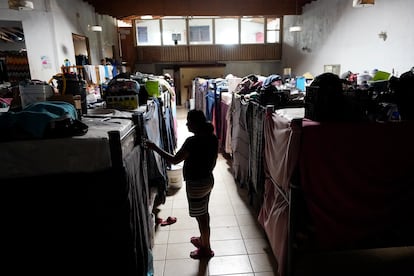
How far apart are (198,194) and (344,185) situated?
113 centimetres

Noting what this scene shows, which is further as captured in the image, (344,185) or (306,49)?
(306,49)

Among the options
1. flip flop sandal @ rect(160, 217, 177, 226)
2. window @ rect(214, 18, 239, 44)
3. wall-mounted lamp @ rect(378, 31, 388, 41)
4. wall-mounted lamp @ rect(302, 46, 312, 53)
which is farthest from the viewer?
window @ rect(214, 18, 239, 44)

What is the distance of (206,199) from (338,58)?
318 inches

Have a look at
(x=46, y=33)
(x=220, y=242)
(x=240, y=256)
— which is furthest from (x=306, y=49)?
(x=240, y=256)

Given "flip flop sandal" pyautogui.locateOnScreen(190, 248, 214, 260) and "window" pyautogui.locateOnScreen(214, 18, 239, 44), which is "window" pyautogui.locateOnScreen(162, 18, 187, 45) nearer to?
"window" pyautogui.locateOnScreen(214, 18, 239, 44)

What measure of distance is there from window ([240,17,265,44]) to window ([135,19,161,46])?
13.6 ft

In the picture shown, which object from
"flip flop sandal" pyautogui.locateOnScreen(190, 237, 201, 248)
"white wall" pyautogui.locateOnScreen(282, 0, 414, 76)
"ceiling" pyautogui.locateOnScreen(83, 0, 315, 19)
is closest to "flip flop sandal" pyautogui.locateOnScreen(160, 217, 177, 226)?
"flip flop sandal" pyautogui.locateOnScreen(190, 237, 201, 248)

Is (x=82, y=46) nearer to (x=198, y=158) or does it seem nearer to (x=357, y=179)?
(x=198, y=158)

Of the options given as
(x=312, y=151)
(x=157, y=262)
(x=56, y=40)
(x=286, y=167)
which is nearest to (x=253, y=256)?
(x=157, y=262)

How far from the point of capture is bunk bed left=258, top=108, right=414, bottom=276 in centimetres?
175

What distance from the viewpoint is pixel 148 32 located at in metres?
13.4

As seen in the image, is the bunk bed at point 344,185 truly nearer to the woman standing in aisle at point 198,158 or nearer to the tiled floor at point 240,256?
the tiled floor at point 240,256

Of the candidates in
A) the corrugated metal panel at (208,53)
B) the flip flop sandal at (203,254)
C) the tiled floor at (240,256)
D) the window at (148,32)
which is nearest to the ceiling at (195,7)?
the corrugated metal panel at (208,53)

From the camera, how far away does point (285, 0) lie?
10.5 metres
